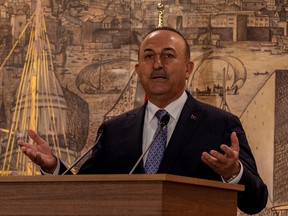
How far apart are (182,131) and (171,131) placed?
88 mm

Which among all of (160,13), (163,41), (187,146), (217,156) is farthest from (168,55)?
(160,13)

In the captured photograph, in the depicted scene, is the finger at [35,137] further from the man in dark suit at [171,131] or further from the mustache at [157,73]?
the mustache at [157,73]

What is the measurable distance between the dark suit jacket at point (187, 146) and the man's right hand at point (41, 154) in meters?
0.51

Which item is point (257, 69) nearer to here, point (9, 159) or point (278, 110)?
point (278, 110)

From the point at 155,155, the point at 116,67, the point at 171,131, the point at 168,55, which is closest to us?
the point at 155,155

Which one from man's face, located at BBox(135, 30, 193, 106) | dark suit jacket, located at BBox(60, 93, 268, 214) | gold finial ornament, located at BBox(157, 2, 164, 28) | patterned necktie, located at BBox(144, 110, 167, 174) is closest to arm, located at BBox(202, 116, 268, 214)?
dark suit jacket, located at BBox(60, 93, 268, 214)

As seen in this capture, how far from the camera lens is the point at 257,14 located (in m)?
7.42

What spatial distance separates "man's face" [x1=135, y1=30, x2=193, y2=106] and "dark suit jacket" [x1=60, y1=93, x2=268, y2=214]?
0.13 metres

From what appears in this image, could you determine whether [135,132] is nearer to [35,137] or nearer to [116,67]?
[35,137]

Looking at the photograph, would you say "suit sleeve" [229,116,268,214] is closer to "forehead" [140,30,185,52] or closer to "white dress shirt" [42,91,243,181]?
"white dress shirt" [42,91,243,181]

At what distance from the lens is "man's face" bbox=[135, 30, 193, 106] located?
4.57 m

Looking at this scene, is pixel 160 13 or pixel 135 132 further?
pixel 160 13

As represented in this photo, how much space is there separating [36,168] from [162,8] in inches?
79.9

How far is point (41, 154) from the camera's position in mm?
4012
